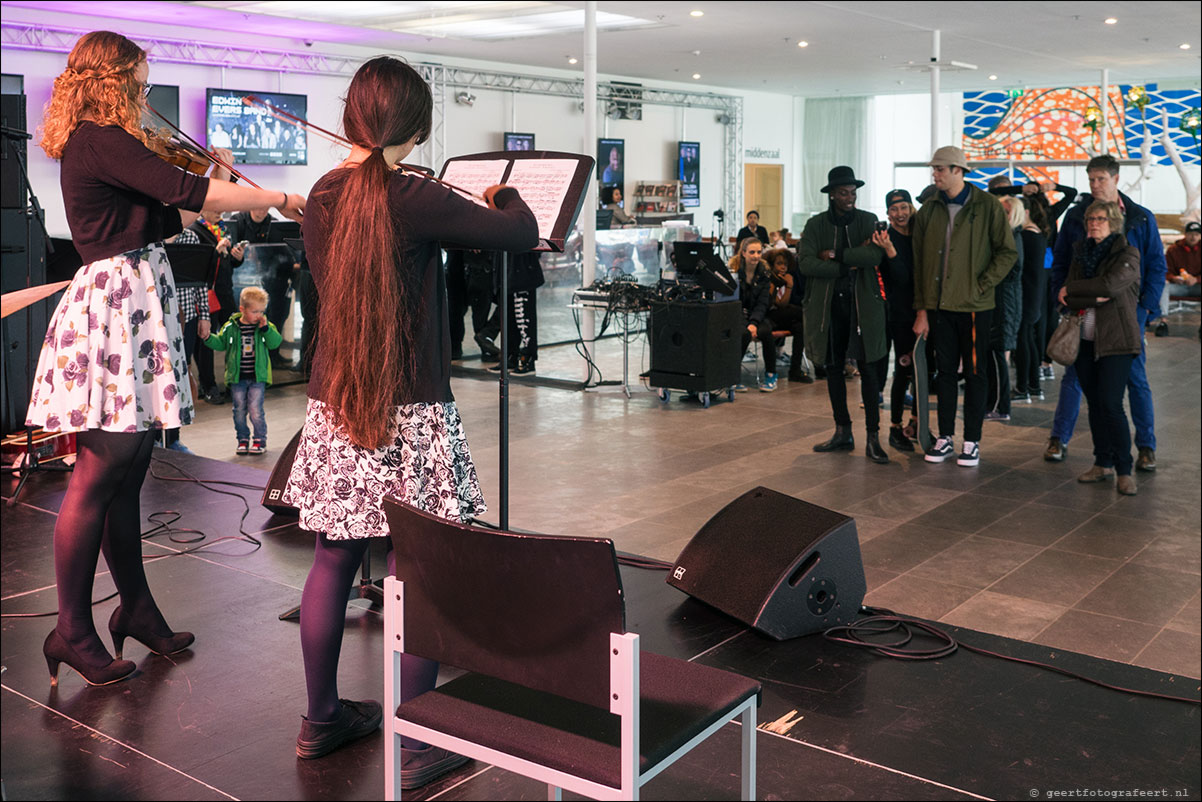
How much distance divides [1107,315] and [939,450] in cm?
135

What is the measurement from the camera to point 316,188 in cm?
229

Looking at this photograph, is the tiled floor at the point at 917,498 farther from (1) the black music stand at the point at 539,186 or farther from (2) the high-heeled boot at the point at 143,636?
(2) the high-heeled boot at the point at 143,636

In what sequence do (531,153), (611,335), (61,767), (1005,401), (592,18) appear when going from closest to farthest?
(61,767), (531,153), (1005,401), (592,18), (611,335)

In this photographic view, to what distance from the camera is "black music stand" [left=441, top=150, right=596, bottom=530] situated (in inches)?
113

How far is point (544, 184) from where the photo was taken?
296 centimetres

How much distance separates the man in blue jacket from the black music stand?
3.49 metres

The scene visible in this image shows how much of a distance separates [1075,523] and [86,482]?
168 inches

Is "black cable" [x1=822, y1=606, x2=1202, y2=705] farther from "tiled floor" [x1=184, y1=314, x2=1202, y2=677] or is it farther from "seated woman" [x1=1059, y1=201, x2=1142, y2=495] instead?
"seated woman" [x1=1059, y1=201, x2=1142, y2=495]

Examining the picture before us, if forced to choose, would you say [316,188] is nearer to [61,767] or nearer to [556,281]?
[61,767]

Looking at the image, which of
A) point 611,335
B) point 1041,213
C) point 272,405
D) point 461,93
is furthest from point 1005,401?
point 461,93

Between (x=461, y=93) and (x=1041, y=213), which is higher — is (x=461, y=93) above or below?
above

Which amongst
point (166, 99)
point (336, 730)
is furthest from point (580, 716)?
point (166, 99)

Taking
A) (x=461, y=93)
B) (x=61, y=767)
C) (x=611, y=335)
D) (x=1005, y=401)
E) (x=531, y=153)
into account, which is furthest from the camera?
(x=461, y=93)

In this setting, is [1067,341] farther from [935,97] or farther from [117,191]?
[935,97]
